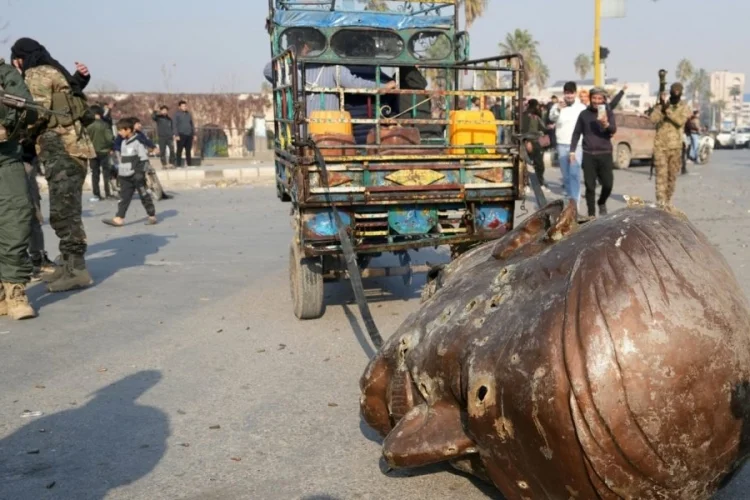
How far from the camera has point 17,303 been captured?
6.81 meters

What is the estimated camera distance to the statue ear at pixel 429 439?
119 inches

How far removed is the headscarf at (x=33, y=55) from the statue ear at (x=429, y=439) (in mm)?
6116

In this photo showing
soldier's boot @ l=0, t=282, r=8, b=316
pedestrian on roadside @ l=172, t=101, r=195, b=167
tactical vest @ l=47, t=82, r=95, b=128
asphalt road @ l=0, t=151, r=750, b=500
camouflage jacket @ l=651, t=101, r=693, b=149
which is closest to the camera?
asphalt road @ l=0, t=151, r=750, b=500

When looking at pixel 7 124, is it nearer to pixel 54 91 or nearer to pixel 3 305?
pixel 54 91

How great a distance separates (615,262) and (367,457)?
5.62 feet

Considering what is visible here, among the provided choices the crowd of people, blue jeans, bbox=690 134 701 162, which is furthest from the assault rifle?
blue jeans, bbox=690 134 701 162

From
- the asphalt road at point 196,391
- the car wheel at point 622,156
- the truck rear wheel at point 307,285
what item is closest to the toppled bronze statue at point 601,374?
the asphalt road at point 196,391

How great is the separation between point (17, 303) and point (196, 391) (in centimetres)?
281

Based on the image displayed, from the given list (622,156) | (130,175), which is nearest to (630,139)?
(622,156)

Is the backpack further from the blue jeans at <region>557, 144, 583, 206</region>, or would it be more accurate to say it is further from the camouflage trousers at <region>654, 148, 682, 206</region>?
the camouflage trousers at <region>654, 148, 682, 206</region>

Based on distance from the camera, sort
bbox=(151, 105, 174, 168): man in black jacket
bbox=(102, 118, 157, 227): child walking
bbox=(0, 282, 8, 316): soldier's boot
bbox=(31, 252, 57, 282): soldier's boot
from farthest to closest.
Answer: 1. bbox=(151, 105, 174, 168): man in black jacket
2. bbox=(102, 118, 157, 227): child walking
3. bbox=(31, 252, 57, 282): soldier's boot
4. bbox=(0, 282, 8, 316): soldier's boot

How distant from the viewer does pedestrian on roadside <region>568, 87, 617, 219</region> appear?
10.5 metres

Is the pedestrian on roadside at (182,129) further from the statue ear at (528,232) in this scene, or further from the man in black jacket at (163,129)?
the statue ear at (528,232)

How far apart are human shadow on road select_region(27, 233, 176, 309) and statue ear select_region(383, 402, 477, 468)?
5.26 meters
